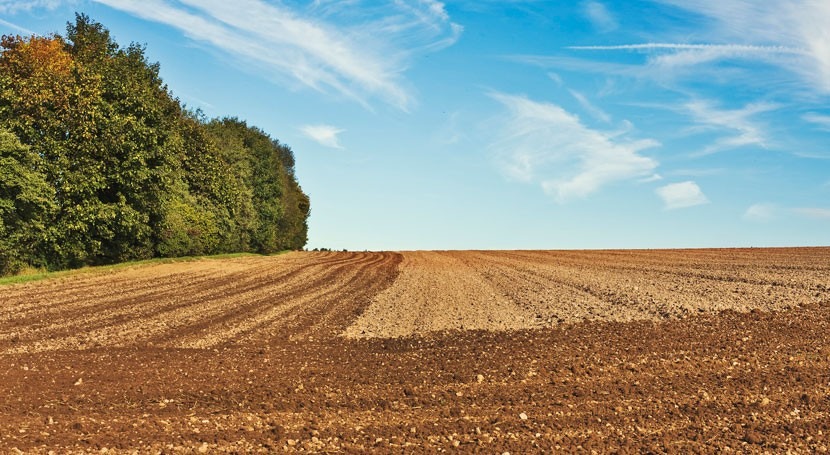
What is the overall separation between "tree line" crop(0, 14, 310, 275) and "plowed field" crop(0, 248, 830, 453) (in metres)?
11.4

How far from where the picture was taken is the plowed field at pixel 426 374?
791 cm

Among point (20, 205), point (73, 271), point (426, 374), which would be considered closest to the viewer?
point (426, 374)

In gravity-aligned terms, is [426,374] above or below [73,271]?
below

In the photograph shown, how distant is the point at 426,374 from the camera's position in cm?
1085

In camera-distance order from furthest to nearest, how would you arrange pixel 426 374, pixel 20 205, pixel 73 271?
pixel 73 271 < pixel 20 205 < pixel 426 374

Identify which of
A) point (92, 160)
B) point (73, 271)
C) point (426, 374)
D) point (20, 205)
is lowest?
point (426, 374)

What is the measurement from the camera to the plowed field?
791cm

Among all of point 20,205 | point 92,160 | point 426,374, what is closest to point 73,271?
point 20,205

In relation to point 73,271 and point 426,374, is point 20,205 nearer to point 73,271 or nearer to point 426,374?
point 73,271

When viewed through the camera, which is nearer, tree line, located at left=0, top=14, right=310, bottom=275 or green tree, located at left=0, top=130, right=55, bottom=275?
green tree, located at left=0, top=130, right=55, bottom=275

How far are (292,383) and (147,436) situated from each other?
2.78 m

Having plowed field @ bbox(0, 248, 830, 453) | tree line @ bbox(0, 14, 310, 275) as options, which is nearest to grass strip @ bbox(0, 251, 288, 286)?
tree line @ bbox(0, 14, 310, 275)

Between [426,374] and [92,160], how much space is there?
93.6 ft

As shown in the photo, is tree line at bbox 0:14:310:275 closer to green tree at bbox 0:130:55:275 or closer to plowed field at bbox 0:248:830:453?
green tree at bbox 0:130:55:275
